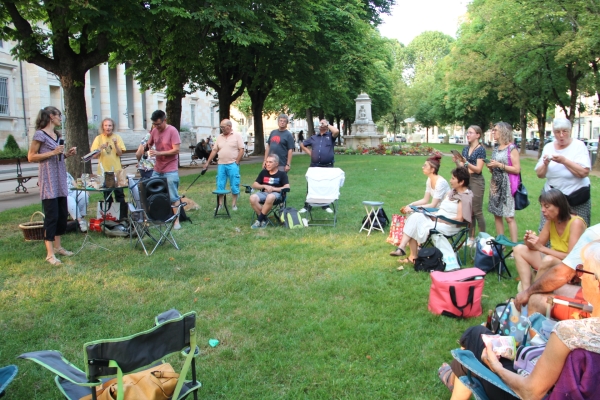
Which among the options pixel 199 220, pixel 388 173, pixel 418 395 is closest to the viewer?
pixel 418 395

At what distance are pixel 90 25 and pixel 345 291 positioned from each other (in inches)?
382

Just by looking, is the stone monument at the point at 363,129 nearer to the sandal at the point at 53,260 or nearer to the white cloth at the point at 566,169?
the white cloth at the point at 566,169

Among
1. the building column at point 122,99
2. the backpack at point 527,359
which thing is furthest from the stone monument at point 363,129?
the backpack at point 527,359

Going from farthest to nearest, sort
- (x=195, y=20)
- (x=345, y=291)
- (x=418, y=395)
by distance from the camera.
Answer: (x=195, y=20), (x=345, y=291), (x=418, y=395)

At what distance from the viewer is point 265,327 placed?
4363mm

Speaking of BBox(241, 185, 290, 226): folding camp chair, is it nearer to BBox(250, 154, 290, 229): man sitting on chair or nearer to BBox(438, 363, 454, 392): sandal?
A: BBox(250, 154, 290, 229): man sitting on chair

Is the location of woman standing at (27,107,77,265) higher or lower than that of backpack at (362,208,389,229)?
higher

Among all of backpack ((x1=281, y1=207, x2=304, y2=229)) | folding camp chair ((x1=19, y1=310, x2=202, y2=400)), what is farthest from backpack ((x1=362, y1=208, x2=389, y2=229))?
folding camp chair ((x1=19, y1=310, x2=202, y2=400))

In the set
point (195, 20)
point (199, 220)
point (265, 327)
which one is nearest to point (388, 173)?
point (195, 20)

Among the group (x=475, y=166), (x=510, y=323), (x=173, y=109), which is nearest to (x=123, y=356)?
(x=510, y=323)

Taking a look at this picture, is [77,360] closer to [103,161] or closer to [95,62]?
[103,161]

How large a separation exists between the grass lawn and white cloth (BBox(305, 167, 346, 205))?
104 centimetres

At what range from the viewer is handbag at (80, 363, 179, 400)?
8.61 feet

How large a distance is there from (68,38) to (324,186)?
857 centimetres
